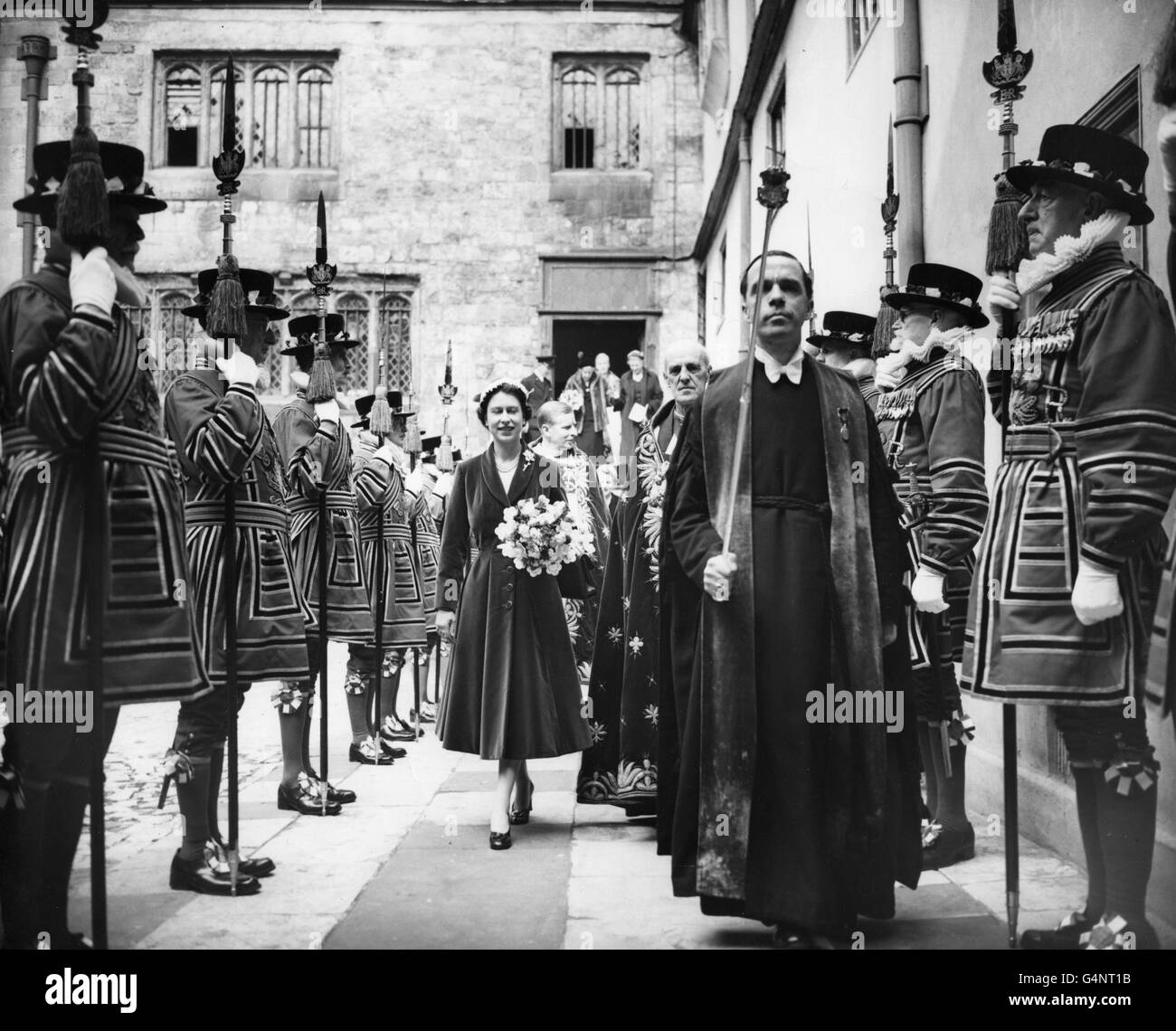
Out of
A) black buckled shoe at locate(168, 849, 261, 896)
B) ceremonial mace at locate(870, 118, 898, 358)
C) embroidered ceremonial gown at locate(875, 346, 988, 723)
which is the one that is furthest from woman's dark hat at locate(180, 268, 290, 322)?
ceremonial mace at locate(870, 118, 898, 358)

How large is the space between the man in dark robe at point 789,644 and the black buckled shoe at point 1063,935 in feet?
1.50

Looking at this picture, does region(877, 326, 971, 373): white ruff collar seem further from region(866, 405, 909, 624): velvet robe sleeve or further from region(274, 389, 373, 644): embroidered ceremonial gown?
region(274, 389, 373, 644): embroidered ceremonial gown

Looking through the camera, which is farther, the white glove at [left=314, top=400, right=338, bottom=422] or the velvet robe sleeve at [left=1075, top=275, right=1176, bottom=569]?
the white glove at [left=314, top=400, right=338, bottom=422]

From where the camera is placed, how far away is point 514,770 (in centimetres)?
586

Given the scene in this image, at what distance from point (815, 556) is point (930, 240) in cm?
408

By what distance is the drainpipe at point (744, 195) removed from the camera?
1548cm

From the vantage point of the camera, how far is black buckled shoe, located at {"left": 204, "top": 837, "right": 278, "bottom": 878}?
4.67 meters

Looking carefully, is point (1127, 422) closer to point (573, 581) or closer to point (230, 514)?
point (573, 581)

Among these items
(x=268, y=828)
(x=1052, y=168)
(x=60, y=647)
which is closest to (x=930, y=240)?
(x=1052, y=168)

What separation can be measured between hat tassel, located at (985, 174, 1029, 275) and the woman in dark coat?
268 centimetres

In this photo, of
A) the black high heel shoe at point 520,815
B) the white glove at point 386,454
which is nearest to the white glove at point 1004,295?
the black high heel shoe at point 520,815

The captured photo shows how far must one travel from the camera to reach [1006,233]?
13.3 ft

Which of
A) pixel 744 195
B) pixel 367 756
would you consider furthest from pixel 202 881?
pixel 744 195

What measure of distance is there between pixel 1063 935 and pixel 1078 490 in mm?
1415
